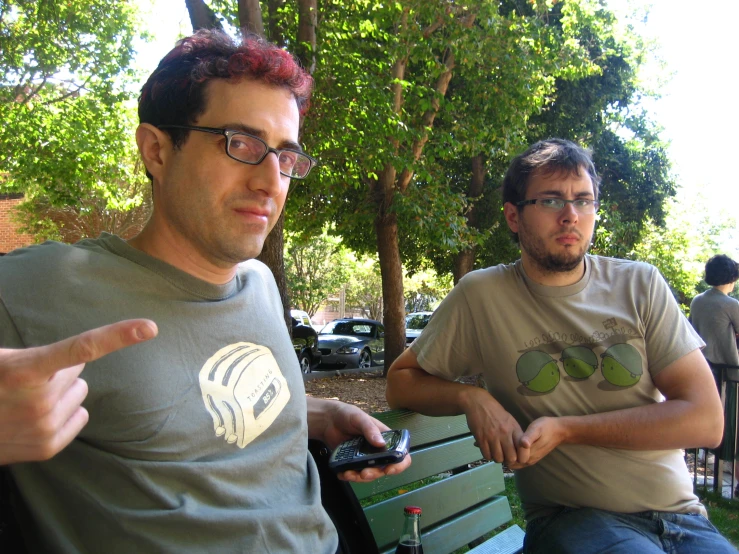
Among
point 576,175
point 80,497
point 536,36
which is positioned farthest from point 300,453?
point 536,36

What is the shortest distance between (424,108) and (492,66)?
6.97ft

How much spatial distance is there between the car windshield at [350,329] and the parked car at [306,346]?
292 cm

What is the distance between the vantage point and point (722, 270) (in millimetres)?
7086

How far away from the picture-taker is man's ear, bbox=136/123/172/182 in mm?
2027

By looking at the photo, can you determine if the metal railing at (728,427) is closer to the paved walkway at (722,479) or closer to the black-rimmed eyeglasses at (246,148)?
the paved walkway at (722,479)

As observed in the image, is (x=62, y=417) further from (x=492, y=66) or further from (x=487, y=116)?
(x=487, y=116)

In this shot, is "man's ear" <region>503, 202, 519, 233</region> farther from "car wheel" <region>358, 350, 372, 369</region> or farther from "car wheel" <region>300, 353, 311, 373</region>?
"car wheel" <region>358, 350, 372, 369</region>

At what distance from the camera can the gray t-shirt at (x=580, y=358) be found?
8.06 ft

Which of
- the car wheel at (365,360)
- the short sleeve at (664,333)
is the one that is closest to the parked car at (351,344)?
the car wheel at (365,360)

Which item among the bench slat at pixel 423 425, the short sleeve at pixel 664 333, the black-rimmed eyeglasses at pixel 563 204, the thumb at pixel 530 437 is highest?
the black-rimmed eyeglasses at pixel 563 204

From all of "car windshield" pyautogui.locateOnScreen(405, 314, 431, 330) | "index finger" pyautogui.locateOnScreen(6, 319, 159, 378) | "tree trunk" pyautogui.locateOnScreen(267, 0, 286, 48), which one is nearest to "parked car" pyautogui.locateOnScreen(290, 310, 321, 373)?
"car windshield" pyautogui.locateOnScreen(405, 314, 431, 330)

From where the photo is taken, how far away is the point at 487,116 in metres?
13.2

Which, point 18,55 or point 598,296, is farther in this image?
point 18,55

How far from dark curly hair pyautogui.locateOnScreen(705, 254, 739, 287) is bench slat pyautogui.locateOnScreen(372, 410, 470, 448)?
206 inches
